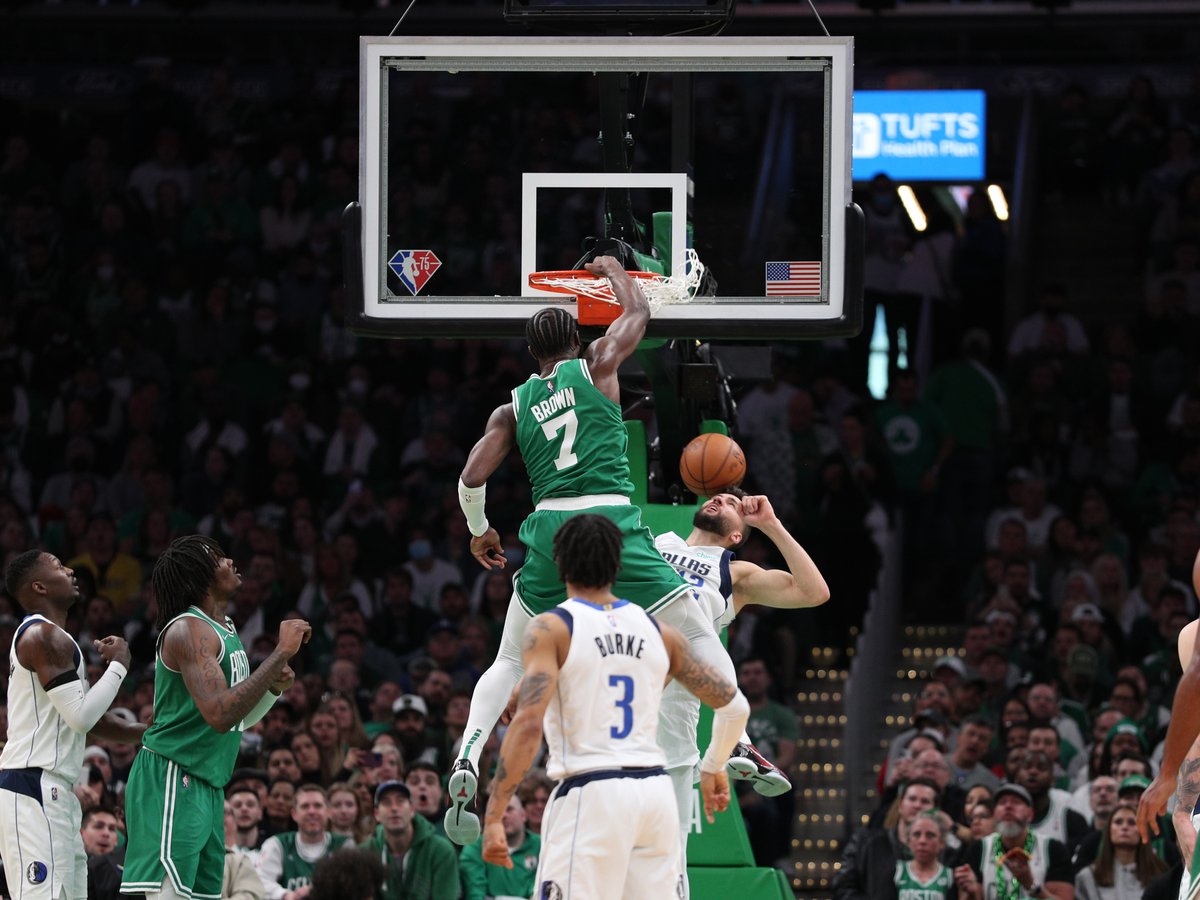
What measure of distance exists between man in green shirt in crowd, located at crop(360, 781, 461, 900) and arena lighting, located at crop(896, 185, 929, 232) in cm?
1046

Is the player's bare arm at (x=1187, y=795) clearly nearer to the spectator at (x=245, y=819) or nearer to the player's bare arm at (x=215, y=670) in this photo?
the player's bare arm at (x=215, y=670)

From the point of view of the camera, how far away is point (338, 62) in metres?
22.5

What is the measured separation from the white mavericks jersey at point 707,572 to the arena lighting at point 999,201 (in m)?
11.8

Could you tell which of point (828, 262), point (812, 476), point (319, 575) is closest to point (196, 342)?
point (319, 575)

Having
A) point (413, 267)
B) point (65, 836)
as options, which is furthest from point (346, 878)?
point (413, 267)

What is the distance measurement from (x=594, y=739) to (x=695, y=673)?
0.55 m

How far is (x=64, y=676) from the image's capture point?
941cm

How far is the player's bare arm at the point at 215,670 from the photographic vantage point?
353 inches

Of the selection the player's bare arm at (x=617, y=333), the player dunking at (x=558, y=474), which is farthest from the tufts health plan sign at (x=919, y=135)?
the player dunking at (x=558, y=474)

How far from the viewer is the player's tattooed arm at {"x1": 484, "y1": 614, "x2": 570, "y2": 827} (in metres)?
7.77

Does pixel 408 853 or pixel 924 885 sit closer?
pixel 924 885

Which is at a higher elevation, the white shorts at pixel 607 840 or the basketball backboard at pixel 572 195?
the basketball backboard at pixel 572 195

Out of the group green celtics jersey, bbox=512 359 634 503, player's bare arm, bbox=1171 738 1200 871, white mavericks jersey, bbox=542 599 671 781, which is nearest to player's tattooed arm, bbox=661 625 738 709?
white mavericks jersey, bbox=542 599 671 781

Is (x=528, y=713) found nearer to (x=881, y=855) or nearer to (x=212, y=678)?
(x=212, y=678)
